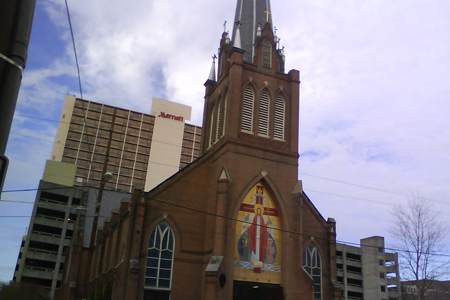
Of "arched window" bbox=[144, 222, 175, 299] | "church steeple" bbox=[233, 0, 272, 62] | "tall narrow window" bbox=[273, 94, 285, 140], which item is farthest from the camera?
"church steeple" bbox=[233, 0, 272, 62]

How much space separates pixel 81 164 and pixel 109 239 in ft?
213

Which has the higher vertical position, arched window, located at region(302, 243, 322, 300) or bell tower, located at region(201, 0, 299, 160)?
bell tower, located at region(201, 0, 299, 160)

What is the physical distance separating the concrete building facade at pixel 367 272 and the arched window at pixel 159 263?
62.7 m

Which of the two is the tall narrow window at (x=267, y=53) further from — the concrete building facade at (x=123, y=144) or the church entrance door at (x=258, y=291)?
the concrete building facade at (x=123, y=144)

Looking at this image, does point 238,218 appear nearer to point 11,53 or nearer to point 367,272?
point 11,53

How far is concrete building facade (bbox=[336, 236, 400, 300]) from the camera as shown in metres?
82.1

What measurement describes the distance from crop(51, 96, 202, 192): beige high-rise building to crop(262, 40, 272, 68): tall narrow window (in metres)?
67.8

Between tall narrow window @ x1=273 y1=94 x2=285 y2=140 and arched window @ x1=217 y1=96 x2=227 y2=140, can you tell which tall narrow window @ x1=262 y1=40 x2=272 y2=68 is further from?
arched window @ x1=217 y1=96 x2=227 y2=140

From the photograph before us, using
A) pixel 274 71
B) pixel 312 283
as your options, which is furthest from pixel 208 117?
pixel 312 283

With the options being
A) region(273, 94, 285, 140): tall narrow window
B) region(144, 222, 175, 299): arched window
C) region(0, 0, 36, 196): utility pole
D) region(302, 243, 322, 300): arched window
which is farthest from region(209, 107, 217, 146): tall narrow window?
region(0, 0, 36, 196): utility pole

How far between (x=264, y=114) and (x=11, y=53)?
2776 cm

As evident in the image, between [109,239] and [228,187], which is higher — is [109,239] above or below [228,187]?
below

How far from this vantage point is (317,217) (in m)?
31.6

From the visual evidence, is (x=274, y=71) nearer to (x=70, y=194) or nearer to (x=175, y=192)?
(x=175, y=192)
